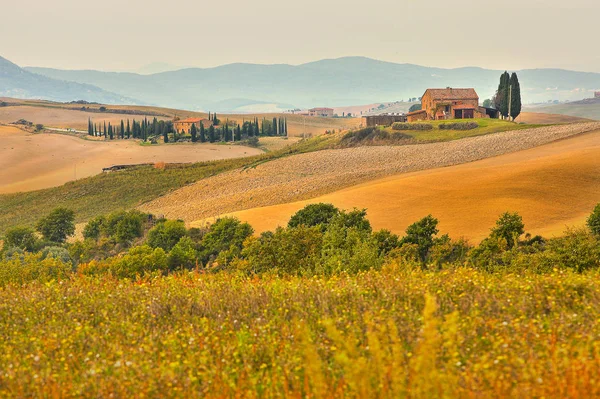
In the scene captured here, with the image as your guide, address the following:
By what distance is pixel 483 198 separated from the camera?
50.0 meters

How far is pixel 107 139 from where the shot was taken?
634ft

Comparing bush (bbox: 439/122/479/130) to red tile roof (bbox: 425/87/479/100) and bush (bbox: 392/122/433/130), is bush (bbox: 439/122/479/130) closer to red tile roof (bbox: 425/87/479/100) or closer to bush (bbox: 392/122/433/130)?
bush (bbox: 392/122/433/130)

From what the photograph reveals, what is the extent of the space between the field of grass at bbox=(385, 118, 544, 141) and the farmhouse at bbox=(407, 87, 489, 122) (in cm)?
797

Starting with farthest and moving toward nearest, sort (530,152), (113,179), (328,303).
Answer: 1. (113,179)
2. (530,152)
3. (328,303)

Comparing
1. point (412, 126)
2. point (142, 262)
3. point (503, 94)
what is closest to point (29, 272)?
point (142, 262)

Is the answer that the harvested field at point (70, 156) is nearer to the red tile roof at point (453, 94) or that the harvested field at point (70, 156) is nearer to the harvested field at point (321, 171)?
the harvested field at point (321, 171)

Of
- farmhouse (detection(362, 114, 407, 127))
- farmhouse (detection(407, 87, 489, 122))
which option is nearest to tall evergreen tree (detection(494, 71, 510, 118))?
farmhouse (detection(407, 87, 489, 122))

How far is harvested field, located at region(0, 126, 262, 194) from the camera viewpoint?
129 m

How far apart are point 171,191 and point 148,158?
46353 millimetres

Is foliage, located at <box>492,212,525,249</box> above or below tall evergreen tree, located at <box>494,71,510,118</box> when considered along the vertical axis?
below

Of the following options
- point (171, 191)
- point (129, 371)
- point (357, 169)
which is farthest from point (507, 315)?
point (171, 191)

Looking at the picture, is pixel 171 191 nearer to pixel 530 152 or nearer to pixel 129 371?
pixel 530 152

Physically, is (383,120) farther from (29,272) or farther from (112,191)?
(29,272)

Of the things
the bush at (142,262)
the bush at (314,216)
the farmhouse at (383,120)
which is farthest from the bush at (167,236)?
the farmhouse at (383,120)
